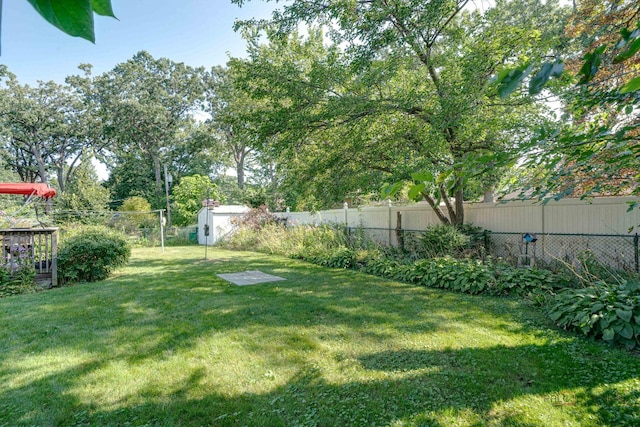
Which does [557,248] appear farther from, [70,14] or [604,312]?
[70,14]

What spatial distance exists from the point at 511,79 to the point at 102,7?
0.93 m

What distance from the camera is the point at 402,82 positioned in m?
7.67

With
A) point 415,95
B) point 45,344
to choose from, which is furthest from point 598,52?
point 415,95

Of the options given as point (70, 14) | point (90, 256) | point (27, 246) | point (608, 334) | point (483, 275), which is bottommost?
point (608, 334)

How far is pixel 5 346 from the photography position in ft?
11.9

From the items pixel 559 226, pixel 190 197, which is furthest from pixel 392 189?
pixel 190 197

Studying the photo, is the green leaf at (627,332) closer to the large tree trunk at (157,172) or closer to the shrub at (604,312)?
the shrub at (604,312)

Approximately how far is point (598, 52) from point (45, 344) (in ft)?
16.4

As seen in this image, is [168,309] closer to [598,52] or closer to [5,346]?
[5,346]

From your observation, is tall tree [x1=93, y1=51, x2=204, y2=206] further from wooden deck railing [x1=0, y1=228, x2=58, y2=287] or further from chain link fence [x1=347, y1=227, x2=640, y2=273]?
chain link fence [x1=347, y1=227, x2=640, y2=273]

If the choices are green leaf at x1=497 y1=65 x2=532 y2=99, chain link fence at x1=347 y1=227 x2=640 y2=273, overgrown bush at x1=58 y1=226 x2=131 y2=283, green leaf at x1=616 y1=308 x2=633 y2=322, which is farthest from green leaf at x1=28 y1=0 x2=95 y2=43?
overgrown bush at x1=58 y1=226 x2=131 y2=283

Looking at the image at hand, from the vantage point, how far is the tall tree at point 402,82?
6.02 m

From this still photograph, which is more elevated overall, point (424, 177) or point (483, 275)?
point (424, 177)

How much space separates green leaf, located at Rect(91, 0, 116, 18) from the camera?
418mm
